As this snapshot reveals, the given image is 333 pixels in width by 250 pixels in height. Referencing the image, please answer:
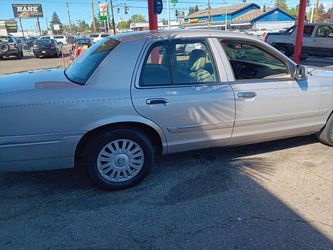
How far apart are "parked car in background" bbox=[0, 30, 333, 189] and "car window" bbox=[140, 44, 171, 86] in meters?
0.01

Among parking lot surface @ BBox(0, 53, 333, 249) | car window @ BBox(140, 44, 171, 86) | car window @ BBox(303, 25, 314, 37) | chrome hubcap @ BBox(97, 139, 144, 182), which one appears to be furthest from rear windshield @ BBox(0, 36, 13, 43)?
chrome hubcap @ BBox(97, 139, 144, 182)

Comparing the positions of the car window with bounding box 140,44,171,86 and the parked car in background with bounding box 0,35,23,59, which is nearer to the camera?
the car window with bounding box 140,44,171,86

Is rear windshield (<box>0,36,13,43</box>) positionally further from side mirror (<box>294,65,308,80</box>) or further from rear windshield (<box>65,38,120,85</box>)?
side mirror (<box>294,65,308,80</box>)

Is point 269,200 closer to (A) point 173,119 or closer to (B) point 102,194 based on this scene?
(A) point 173,119

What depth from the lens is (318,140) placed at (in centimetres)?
475

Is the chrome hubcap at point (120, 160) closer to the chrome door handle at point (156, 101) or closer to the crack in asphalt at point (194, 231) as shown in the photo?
the chrome door handle at point (156, 101)

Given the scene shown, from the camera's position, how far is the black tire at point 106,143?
10.5 ft

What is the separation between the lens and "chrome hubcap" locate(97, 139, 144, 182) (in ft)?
10.9

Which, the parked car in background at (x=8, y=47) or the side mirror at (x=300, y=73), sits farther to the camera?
the parked car in background at (x=8, y=47)

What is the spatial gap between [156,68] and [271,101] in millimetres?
1458

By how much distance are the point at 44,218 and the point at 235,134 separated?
228 centimetres

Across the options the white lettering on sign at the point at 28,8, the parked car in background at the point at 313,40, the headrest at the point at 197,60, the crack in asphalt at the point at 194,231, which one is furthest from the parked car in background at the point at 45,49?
the white lettering on sign at the point at 28,8

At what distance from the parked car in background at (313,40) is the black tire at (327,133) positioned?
42.3 ft

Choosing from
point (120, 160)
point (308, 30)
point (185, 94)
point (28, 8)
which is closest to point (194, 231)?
point (120, 160)
